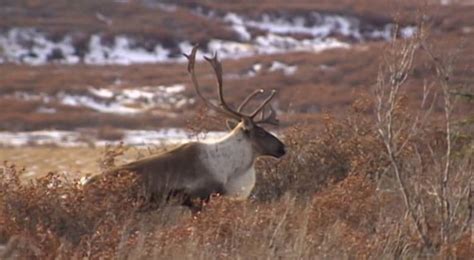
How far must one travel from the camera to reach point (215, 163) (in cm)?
923

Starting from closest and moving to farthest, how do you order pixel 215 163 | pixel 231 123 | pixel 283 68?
pixel 215 163
pixel 231 123
pixel 283 68

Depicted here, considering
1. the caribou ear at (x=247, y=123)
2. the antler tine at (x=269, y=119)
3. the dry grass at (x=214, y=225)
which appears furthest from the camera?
the antler tine at (x=269, y=119)

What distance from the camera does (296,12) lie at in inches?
2200

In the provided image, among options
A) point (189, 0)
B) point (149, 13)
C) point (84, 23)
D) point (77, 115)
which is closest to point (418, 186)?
point (77, 115)

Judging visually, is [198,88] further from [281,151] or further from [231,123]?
[281,151]

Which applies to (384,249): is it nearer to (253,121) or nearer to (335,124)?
(253,121)

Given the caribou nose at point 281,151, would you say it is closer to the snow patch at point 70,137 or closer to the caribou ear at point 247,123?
the caribou ear at point 247,123

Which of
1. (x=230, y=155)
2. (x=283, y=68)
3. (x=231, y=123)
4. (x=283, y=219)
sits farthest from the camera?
(x=283, y=68)

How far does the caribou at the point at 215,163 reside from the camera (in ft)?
28.2

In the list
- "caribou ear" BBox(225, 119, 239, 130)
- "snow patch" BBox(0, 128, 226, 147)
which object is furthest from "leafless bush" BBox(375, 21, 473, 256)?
"snow patch" BBox(0, 128, 226, 147)

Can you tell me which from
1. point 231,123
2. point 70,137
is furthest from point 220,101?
point 70,137

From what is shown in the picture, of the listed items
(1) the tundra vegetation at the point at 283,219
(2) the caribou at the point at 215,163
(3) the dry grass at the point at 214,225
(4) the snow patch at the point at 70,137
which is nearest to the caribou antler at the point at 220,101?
(2) the caribou at the point at 215,163

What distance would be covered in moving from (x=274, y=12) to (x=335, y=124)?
4568cm

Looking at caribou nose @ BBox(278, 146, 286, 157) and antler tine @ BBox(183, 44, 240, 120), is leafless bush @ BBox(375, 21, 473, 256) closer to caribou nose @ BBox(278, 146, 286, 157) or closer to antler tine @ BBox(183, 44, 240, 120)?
caribou nose @ BBox(278, 146, 286, 157)
